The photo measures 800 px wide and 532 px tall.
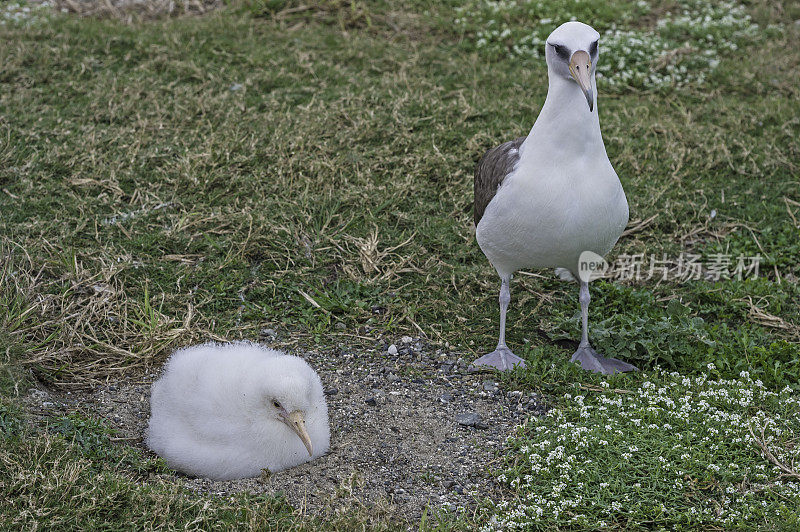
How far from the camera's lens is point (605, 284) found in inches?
213

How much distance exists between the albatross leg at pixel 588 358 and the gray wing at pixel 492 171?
0.74 metres

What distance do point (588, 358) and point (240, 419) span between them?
6.53 ft

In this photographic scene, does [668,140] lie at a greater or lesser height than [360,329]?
greater

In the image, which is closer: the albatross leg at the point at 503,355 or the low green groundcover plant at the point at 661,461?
the low green groundcover plant at the point at 661,461

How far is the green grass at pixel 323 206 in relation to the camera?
462 cm

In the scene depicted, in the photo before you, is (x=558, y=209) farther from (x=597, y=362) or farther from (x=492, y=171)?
(x=597, y=362)

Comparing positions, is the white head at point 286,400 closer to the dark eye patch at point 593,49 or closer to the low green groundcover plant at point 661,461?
the low green groundcover plant at point 661,461

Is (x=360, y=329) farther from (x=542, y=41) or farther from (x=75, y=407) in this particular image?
(x=542, y=41)

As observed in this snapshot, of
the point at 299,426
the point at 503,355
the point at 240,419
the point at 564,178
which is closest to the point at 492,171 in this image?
the point at 564,178

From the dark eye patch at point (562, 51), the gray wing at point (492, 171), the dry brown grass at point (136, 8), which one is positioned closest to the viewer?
the dark eye patch at point (562, 51)

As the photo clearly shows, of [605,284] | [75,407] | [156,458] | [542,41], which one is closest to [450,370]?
[605,284]

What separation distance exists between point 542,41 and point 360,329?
429 centimetres

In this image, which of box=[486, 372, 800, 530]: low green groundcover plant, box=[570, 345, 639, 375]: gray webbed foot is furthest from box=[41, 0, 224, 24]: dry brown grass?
box=[486, 372, 800, 530]: low green groundcover plant

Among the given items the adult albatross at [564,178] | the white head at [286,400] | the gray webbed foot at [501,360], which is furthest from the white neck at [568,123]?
the white head at [286,400]
